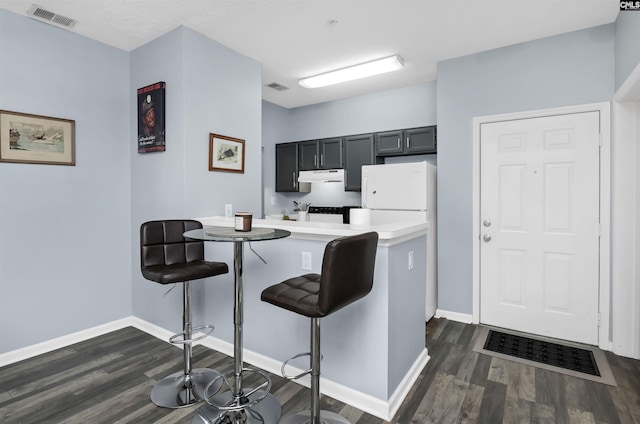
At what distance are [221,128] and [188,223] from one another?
3.72ft

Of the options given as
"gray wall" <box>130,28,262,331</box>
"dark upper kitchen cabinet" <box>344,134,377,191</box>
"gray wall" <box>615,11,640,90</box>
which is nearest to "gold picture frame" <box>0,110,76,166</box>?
"gray wall" <box>130,28,262,331</box>

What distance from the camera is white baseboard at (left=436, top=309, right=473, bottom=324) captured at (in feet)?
11.2

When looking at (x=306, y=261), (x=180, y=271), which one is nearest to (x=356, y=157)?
(x=306, y=261)

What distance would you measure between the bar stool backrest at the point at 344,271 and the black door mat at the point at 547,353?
1834 mm

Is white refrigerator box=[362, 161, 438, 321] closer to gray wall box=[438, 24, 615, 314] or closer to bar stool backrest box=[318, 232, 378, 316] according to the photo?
gray wall box=[438, 24, 615, 314]

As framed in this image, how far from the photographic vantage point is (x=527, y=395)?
2135 millimetres

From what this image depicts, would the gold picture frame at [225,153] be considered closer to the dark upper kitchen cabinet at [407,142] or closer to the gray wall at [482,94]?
the dark upper kitchen cabinet at [407,142]

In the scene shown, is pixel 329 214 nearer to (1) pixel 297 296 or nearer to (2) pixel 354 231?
(2) pixel 354 231

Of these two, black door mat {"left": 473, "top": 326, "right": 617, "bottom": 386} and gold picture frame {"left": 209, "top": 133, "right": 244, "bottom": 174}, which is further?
gold picture frame {"left": 209, "top": 133, "right": 244, "bottom": 174}

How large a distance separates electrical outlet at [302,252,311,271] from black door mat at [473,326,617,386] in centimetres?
172

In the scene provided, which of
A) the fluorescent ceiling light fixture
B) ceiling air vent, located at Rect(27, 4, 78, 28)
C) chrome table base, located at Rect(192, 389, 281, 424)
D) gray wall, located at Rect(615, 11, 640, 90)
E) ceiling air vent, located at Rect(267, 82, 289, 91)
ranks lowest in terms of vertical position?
chrome table base, located at Rect(192, 389, 281, 424)

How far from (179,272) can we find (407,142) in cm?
323

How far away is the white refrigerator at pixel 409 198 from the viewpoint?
3422 mm

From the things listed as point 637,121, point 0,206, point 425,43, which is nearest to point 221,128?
point 0,206
